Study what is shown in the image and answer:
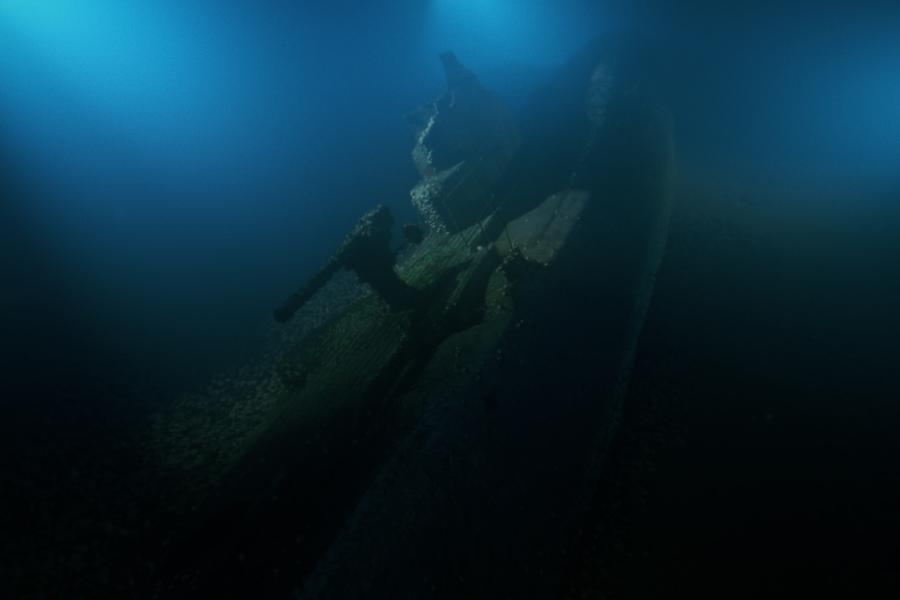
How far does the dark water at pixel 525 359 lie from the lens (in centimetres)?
391

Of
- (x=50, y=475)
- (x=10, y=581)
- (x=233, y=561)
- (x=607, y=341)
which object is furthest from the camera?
(x=50, y=475)

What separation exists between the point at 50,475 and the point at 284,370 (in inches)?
138

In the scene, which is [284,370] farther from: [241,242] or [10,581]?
[241,242]

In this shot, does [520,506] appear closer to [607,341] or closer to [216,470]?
[607,341]

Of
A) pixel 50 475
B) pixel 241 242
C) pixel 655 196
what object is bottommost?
pixel 655 196

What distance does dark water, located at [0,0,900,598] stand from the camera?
3.91 metres

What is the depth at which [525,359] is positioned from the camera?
15.7 ft

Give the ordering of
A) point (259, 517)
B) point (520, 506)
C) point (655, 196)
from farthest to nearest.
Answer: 1. point (655, 196)
2. point (520, 506)
3. point (259, 517)

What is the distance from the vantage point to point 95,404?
8852 millimetres

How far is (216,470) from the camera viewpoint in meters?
6.11

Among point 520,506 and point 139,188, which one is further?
point 139,188

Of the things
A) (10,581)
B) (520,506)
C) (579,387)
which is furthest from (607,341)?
(10,581)

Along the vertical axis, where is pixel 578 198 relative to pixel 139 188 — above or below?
below

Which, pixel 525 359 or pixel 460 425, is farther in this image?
pixel 525 359
